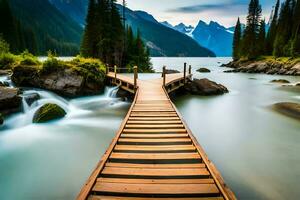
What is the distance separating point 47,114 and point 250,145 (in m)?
10.2

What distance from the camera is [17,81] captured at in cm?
1703

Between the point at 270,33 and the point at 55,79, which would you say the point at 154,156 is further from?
the point at 270,33

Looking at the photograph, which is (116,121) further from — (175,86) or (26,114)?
(175,86)

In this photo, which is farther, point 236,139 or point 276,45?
point 276,45

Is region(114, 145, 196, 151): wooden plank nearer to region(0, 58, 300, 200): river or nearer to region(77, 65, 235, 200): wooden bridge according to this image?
region(77, 65, 235, 200): wooden bridge

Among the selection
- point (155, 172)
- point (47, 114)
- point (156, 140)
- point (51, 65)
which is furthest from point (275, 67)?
point (155, 172)

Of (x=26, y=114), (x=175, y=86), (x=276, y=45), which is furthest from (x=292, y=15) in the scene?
(x=26, y=114)

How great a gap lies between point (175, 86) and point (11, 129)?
43.6ft

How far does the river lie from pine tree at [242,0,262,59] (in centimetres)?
5391

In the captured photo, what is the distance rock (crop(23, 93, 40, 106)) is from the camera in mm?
14240

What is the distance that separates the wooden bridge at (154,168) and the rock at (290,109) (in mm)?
9265

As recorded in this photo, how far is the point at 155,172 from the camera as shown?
5.01 m

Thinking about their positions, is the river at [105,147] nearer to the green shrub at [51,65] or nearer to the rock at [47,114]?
the rock at [47,114]

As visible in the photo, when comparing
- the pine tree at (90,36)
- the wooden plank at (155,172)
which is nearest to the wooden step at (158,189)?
the wooden plank at (155,172)
